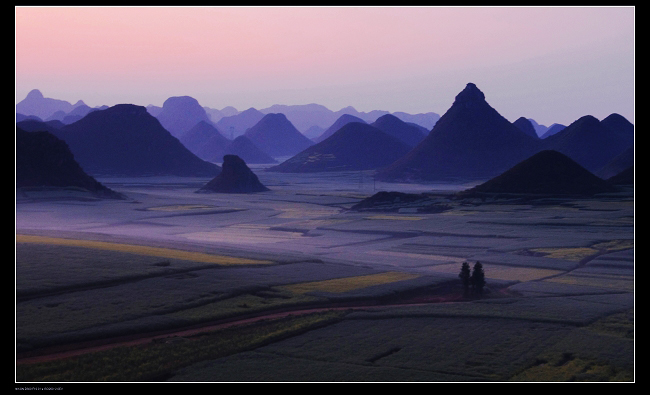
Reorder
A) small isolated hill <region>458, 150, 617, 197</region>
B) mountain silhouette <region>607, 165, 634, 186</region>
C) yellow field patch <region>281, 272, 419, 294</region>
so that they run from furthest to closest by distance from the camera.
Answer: mountain silhouette <region>607, 165, 634, 186</region> < small isolated hill <region>458, 150, 617, 197</region> < yellow field patch <region>281, 272, 419, 294</region>

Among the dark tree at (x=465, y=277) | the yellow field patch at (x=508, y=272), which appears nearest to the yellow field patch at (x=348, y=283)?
the dark tree at (x=465, y=277)

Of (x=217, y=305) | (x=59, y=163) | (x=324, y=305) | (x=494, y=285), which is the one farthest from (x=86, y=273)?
(x=59, y=163)

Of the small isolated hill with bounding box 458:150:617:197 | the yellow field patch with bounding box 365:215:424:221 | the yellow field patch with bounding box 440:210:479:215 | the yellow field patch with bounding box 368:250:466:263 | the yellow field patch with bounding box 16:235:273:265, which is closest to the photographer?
the yellow field patch with bounding box 16:235:273:265

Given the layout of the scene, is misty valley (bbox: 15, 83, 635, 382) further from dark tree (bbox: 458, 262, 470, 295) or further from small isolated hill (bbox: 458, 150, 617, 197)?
small isolated hill (bbox: 458, 150, 617, 197)

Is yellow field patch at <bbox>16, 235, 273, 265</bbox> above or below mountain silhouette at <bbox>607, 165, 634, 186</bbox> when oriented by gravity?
below

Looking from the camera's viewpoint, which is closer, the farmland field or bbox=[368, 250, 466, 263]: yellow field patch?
the farmland field

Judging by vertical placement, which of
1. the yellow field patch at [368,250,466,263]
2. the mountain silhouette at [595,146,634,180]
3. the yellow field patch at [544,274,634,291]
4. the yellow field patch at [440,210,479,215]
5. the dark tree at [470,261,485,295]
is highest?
the mountain silhouette at [595,146,634,180]

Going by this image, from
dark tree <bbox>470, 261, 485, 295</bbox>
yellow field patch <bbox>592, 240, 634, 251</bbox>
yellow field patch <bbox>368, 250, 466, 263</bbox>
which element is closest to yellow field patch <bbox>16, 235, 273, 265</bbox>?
yellow field patch <bbox>368, 250, 466, 263</bbox>

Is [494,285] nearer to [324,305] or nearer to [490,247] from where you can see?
[324,305]
